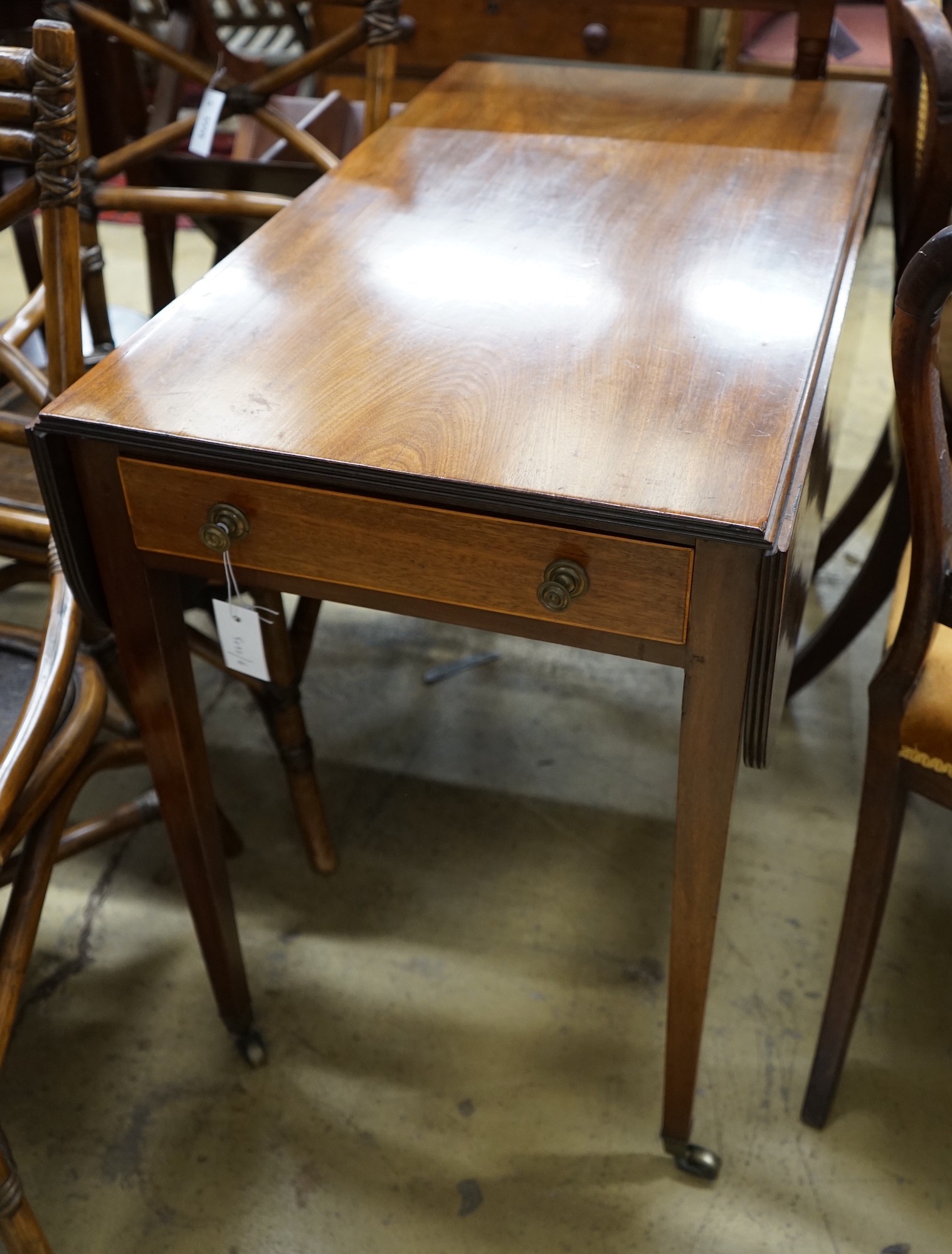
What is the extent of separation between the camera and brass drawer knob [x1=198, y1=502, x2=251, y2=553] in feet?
2.95

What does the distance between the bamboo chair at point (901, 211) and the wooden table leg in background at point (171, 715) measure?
2.57 feet

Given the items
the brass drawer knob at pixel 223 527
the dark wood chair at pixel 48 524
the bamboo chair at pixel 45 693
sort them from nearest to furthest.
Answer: the brass drawer knob at pixel 223 527 → the bamboo chair at pixel 45 693 → the dark wood chair at pixel 48 524

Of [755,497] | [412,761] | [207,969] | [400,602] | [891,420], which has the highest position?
[755,497]

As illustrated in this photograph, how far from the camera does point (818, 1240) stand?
45.5 inches

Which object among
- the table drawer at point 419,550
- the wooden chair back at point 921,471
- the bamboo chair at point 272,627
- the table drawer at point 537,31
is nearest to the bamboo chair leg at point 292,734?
the bamboo chair at point 272,627

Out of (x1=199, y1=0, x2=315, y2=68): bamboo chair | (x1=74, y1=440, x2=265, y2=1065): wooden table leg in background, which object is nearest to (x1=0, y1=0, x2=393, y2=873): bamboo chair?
(x1=74, y1=440, x2=265, y2=1065): wooden table leg in background

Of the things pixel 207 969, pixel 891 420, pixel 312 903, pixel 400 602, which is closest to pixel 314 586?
pixel 400 602

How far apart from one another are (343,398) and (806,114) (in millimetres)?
849

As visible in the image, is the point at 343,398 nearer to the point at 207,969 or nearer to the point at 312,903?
the point at 207,969

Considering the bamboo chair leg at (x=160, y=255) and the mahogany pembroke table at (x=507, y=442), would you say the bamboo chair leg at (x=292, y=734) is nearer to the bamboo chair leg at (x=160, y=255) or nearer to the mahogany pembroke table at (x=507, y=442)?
the mahogany pembroke table at (x=507, y=442)

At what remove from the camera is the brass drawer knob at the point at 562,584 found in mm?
827

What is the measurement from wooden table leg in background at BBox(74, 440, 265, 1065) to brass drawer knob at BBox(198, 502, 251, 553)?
76mm

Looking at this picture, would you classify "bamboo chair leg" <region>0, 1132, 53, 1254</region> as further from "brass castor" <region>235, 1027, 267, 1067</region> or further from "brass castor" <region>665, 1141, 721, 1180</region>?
"brass castor" <region>665, 1141, 721, 1180</region>

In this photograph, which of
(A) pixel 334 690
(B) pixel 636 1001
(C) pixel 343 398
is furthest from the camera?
(A) pixel 334 690
